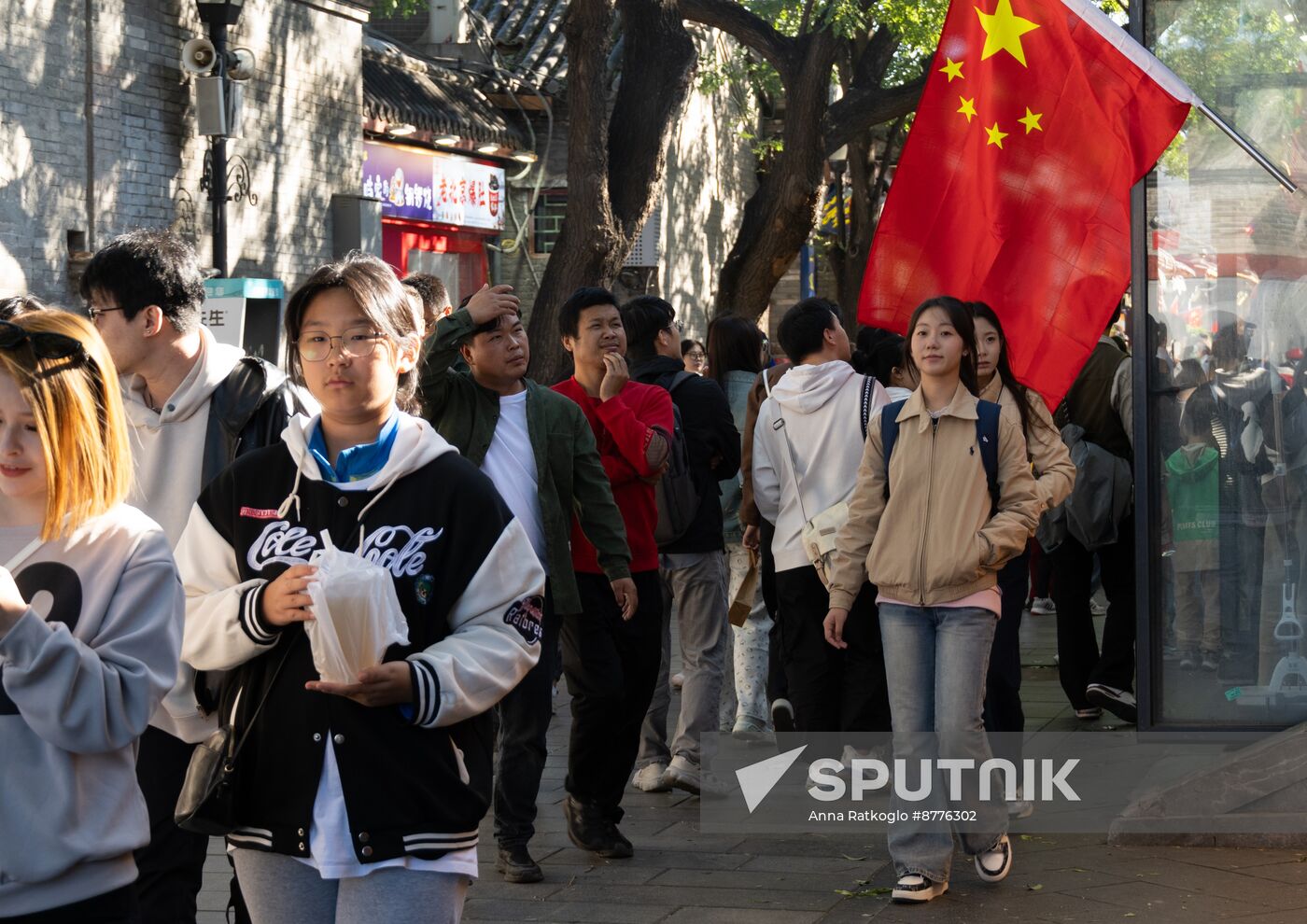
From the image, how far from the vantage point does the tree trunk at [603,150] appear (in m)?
13.0

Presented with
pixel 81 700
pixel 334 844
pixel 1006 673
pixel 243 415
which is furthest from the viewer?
pixel 1006 673

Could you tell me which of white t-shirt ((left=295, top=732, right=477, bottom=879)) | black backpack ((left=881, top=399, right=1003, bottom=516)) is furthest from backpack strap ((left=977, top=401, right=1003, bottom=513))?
white t-shirt ((left=295, top=732, right=477, bottom=879))

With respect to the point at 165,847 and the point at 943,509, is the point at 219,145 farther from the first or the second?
the point at 165,847

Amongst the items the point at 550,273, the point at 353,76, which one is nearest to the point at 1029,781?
the point at 550,273

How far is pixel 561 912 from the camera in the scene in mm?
5594

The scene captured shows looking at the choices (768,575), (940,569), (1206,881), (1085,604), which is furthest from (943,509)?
(1085,604)

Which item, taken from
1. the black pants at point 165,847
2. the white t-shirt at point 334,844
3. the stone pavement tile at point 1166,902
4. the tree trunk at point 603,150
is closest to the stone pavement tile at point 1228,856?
the stone pavement tile at point 1166,902

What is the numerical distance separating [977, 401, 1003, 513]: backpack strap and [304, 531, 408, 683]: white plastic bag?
10.3ft

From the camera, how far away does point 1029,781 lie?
24.0 ft

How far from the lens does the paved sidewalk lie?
5480mm

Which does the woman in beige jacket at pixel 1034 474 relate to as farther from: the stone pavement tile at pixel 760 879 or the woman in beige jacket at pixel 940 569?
the stone pavement tile at pixel 760 879

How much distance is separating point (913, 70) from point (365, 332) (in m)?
22.2

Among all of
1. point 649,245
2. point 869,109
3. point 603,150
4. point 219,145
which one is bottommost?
point 603,150

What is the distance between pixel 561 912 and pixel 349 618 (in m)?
2.96
